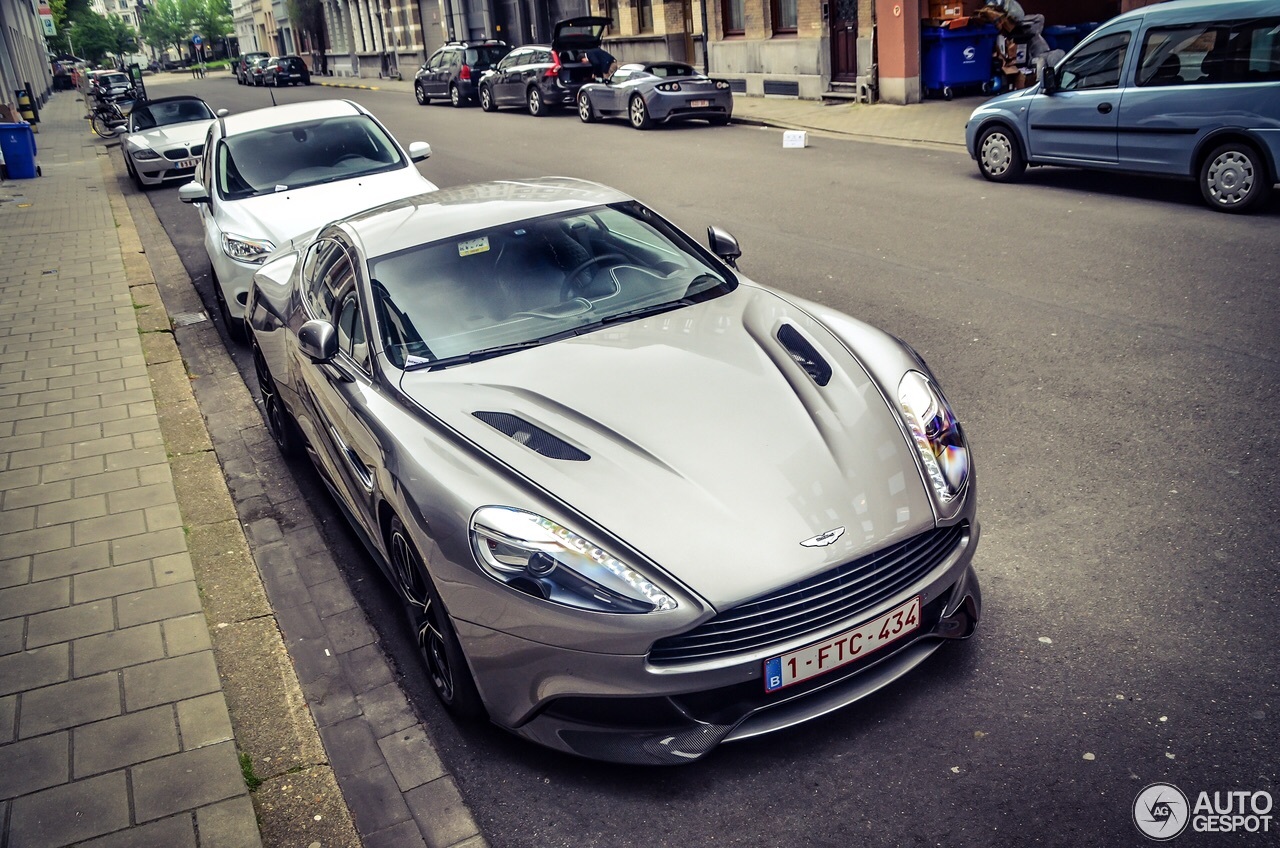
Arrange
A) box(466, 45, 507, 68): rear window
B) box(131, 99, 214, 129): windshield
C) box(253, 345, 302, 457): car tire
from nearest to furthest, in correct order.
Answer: box(253, 345, 302, 457): car tire
box(131, 99, 214, 129): windshield
box(466, 45, 507, 68): rear window

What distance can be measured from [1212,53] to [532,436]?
9.05 meters

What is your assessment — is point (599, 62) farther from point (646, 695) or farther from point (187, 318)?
point (646, 695)

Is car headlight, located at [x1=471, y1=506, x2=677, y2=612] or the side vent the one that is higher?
the side vent

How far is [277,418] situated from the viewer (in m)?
6.13

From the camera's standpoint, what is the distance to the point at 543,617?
3.05 metres

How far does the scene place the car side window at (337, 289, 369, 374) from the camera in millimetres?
4246

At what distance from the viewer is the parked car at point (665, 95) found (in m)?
19.8

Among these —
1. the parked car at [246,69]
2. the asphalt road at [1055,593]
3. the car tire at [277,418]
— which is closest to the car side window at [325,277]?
the car tire at [277,418]

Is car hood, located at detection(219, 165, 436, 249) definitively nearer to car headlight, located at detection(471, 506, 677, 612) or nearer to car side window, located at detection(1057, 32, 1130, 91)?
car headlight, located at detection(471, 506, 677, 612)

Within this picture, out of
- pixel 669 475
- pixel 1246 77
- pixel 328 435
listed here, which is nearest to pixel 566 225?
pixel 328 435

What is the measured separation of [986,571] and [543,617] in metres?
1.94

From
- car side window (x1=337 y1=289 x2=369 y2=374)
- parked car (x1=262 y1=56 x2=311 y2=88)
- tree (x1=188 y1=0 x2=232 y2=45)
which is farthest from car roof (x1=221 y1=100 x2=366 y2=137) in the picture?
tree (x1=188 y1=0 x2=232 y2=45)

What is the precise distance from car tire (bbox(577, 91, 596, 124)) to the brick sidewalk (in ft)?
48.4

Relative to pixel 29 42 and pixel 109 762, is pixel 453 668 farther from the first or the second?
pixel 29 42
